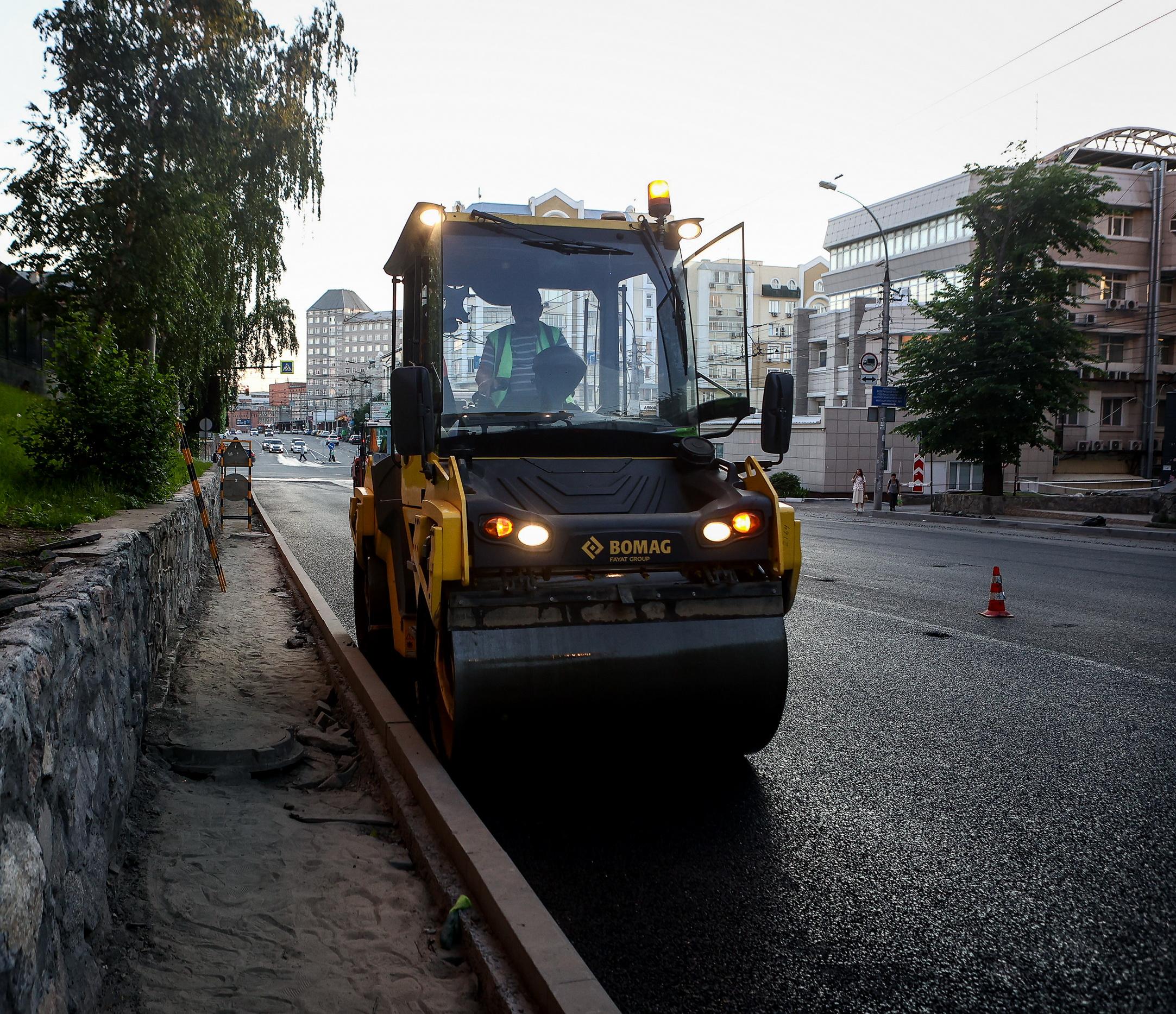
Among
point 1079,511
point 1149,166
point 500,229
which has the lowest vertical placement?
point 1079,511

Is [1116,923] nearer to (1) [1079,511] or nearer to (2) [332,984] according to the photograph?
(2) [332,984]

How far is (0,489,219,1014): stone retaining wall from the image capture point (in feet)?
7.36

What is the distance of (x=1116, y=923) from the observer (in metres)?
3.57

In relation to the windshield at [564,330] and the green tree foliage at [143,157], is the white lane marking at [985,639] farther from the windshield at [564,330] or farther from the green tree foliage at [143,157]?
the green tree foliage at [143,157]

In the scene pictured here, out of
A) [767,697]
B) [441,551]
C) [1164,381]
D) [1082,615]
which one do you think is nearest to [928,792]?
[767,697]

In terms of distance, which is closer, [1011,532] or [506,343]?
[506,343]

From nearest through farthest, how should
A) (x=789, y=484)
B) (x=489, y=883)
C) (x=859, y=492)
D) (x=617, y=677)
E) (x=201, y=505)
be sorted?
(x=489, y=883), (x=617, y=677), (x=201, y=505), (x=859, y=492), (x=789, y=484)

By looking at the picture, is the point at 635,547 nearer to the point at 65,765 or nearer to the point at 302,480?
the point at 65,765

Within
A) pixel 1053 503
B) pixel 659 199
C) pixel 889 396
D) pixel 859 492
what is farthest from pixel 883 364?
pixel 659 199

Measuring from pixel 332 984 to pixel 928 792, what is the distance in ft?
9.60

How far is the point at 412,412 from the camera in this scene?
479cm

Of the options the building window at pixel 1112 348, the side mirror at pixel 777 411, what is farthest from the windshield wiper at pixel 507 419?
the building window at pixel 1112 348

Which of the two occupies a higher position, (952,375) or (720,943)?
(952,375)

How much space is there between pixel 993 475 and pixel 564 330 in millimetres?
30971
